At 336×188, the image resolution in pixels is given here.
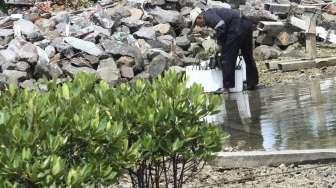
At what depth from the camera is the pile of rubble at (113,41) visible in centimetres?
1388

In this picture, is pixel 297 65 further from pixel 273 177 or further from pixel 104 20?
pixel 273 177

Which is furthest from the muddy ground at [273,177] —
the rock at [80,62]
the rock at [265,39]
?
the rock at [265,39]

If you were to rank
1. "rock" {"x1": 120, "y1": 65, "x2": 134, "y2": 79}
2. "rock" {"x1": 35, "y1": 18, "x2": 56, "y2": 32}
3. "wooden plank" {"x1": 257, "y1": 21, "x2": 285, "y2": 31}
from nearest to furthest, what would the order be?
"rock" {"x1": 120, "y1": 65, "x2": 134, "y2": 79}, "wooden plank" {"x1": 257, "y1": 21, "x2": 285, "y2": 31}, "rock" {"x1": 35, "y1": 18, "x2": 56, "y2": 32}

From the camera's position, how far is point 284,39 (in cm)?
1603

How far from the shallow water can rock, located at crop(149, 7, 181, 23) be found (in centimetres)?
578

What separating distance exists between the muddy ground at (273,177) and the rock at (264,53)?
9.03m

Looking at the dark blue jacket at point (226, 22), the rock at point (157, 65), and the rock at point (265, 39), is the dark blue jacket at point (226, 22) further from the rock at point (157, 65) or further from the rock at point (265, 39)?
the rock at point (265, 39)

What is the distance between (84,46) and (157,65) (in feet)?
6.08

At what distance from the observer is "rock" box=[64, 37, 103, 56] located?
47.7 ft

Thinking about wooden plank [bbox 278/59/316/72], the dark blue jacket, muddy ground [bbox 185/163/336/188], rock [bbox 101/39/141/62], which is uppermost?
the dark blue jacket

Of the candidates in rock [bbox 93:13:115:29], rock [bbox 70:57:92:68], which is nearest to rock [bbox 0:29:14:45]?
rock [bbox 93:13:115:29]

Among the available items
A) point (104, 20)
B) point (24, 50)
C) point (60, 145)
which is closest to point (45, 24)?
point (104, 20)

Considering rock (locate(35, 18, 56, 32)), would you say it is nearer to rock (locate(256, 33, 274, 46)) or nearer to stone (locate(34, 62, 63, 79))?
stone (locate(34, 62, 63, 79))

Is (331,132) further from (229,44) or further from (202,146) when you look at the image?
(229,44)
